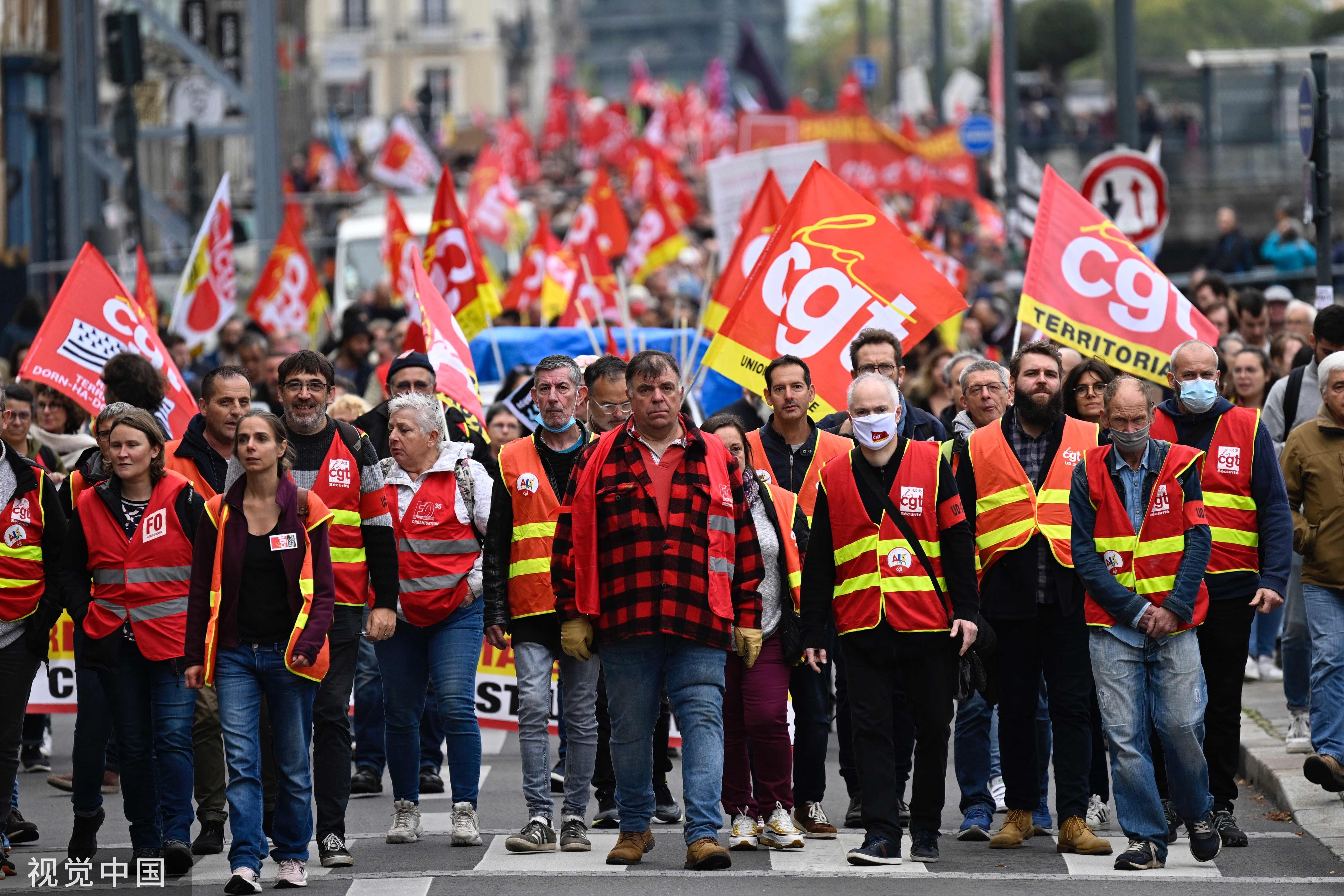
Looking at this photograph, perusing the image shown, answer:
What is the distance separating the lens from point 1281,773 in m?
9.60

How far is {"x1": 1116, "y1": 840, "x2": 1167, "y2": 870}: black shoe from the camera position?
8047mm

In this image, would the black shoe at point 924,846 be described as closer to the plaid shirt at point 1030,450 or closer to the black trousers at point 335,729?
the plaid shirt at point 1030,450

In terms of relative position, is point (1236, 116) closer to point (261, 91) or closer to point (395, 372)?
point (261, 91)

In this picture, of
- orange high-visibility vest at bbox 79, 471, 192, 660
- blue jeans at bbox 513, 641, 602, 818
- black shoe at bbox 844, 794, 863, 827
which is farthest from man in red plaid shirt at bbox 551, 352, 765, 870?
orange high-visibility vest at bbox 79, 471, 192, 660

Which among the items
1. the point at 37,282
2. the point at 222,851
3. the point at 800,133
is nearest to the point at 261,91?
the point at 37,282

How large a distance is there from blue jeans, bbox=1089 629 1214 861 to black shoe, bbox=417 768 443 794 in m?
3.47

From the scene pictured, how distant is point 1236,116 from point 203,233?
2091 centimetres

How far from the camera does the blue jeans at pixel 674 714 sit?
808cm

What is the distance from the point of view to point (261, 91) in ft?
87.1

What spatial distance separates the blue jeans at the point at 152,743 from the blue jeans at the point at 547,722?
4.37 feet

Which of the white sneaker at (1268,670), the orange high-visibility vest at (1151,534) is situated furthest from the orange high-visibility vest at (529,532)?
the white sneaker at (1268,670)

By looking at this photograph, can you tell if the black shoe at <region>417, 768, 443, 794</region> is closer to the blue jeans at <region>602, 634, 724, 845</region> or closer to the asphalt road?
the asphalt road

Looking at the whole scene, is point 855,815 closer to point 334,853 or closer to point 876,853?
point 876,853

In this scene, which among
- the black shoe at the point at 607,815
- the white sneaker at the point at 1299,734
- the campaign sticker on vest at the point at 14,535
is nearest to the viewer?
the campaign sticker on vest at the point at 14,535
